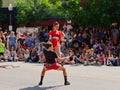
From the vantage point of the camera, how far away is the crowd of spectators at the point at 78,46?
2102cm

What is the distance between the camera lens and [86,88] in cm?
1278

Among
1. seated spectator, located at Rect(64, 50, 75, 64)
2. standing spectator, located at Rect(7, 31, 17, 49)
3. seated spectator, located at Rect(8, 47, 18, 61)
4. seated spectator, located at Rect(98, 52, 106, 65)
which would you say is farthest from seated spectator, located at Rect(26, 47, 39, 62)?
seated spectator, located at Rect(98, 52, 106, 65)

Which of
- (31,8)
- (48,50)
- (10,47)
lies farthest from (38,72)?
(31,8)

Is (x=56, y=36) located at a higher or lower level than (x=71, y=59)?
higher

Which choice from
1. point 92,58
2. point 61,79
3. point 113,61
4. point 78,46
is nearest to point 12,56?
point 78,46

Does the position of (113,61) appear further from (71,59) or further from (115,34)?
(115,34)

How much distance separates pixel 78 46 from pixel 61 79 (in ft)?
28.6

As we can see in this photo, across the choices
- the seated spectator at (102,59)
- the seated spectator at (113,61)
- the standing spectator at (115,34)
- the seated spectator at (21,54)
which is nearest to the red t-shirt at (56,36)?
the seated spectator at (102,59)

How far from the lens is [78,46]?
23.4 metres

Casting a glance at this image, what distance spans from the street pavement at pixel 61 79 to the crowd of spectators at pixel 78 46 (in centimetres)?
269

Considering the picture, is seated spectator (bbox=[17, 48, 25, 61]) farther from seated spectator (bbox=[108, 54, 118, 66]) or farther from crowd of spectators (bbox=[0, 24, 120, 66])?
seated spectator (bbox=[108, 54, 118, 66])

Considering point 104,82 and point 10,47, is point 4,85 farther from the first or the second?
point 10,47

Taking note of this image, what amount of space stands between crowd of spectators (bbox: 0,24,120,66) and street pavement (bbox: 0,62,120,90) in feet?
8.83

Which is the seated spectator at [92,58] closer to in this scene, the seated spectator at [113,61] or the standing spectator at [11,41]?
the seated spectator at [113,61]
